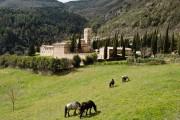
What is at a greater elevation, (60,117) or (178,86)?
(178,86)

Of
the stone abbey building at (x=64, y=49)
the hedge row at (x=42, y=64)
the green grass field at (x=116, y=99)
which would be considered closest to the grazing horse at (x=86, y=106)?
the green grass field at (x=116, y=99)

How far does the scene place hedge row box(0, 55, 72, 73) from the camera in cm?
10616

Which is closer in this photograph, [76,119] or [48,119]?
[76,119]

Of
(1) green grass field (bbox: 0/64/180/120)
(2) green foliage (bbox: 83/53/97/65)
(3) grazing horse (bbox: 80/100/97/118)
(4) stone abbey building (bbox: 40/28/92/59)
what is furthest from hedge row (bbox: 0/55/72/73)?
(3) grazing horse (bbox: 80/100/97/118)

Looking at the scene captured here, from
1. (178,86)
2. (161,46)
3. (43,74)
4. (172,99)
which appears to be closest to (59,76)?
(43,74)

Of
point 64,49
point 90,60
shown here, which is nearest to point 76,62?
point 90,60

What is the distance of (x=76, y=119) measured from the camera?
135ft

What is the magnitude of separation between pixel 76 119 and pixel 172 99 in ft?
35.0

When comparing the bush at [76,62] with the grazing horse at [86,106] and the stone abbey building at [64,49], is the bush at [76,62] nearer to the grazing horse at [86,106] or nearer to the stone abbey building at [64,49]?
the stone abbey building at [64,49]

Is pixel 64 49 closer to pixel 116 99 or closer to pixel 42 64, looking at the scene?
pixel 42 64

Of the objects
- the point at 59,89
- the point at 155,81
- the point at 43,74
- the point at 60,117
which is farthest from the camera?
the point at 43,74

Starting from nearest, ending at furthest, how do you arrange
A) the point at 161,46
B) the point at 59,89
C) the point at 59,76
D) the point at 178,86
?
the point at 178,86 < the point at 59,89 < the point at 59,76 < the point at 161,46

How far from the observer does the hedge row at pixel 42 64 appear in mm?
106162

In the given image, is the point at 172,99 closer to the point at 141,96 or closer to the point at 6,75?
the point at 141,96
